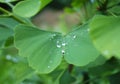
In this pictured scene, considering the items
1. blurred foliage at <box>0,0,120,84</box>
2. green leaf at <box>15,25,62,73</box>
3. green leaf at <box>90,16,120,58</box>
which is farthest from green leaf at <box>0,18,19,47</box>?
green leaf at <box>90,16,120,58</box>

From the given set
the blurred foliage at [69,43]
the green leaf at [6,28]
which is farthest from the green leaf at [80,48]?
the green leaf at [6,28]

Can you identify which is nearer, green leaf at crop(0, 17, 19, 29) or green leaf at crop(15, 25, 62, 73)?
Answer: green leaf at crop(15, 25, 62, 73)

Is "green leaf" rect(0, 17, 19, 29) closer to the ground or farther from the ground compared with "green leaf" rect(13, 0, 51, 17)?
closer to the ground

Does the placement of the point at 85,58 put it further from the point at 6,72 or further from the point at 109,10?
the point at 6,72

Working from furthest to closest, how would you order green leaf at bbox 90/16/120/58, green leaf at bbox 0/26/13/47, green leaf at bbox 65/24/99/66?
green leaf at bbox 0/26/13/47 < green leaf at bbox 65/24/99/66 < green leaf at bbox 90/16/120/58

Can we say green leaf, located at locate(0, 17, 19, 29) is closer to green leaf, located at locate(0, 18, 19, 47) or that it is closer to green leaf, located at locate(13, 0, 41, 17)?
green leaf, located at locate(0, 18, 19, 47)

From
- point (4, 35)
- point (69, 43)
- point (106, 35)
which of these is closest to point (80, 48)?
point (69, 43)

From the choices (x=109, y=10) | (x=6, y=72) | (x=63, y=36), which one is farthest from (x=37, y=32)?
(x=6, y=72)

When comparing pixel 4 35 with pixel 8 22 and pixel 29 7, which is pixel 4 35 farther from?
pixel 29 7
